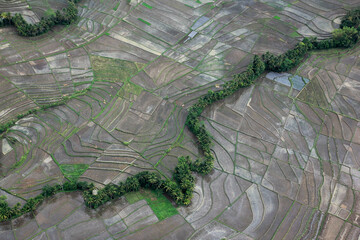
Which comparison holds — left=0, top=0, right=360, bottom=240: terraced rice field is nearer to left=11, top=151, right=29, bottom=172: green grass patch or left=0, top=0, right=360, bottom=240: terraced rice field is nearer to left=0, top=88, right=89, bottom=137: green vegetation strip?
left=11, top=151, right=29, bottom=172: green grass patch

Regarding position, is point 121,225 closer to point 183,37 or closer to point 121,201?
point 121,201

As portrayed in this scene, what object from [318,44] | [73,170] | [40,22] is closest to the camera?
[73,170]

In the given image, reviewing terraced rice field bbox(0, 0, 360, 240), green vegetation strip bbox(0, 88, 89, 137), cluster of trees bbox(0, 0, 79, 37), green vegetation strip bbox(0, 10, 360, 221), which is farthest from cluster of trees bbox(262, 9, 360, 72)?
cluster of trees bbox(0, 0, 79, 37)

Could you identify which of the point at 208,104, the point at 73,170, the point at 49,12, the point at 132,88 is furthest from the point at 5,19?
the point at 208,104

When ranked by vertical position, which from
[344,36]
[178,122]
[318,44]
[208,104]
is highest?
[344,36]

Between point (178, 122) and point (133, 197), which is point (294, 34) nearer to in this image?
point (178, 122)

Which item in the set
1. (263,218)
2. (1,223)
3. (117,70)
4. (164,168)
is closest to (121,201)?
(164,168)

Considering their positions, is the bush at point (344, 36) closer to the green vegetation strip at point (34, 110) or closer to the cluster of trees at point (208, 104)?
the cluster of trees at point (208, 104)
